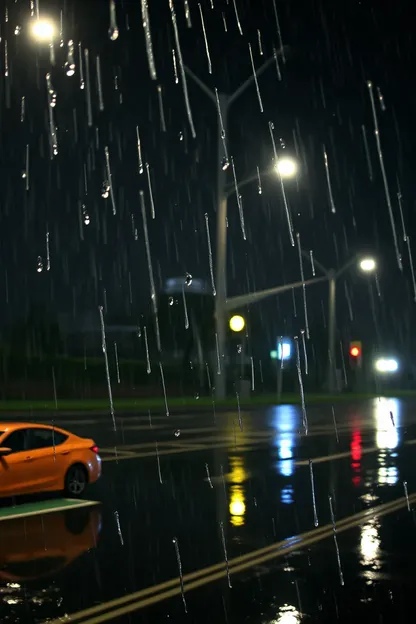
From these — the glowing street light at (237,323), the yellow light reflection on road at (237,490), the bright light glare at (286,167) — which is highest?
the bright light glare at (286,167)

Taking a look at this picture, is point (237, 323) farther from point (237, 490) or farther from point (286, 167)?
point (237, 490)

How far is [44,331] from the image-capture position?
195 ft

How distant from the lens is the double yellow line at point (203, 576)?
6797 mm

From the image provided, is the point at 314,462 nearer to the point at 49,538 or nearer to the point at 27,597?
the point at 49,538

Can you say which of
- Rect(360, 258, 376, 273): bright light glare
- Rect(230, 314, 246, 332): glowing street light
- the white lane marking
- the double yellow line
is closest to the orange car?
the white lane marking

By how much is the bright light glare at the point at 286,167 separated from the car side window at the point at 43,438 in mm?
15030

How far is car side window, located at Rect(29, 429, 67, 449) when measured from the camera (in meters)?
13.1

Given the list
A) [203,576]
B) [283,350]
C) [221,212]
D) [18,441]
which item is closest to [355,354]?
[283,350]

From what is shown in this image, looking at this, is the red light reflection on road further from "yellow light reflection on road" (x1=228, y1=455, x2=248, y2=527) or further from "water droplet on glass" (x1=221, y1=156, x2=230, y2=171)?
"water droplet on glass" (x1=221, y1=156, x2=230, y2=171)

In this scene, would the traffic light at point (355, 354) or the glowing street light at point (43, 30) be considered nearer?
the glowing street light at point (43, 30)

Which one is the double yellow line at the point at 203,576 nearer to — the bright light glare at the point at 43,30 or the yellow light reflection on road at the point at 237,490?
the yellow light reflection on road at the point at 237,490

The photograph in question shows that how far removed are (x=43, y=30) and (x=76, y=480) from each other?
22.7 ft

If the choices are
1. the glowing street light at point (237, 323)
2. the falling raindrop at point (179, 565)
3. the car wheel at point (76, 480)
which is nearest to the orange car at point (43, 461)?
the car wheel at point (76, 480)

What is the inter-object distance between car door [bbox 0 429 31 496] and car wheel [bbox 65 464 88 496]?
877 millimetres
